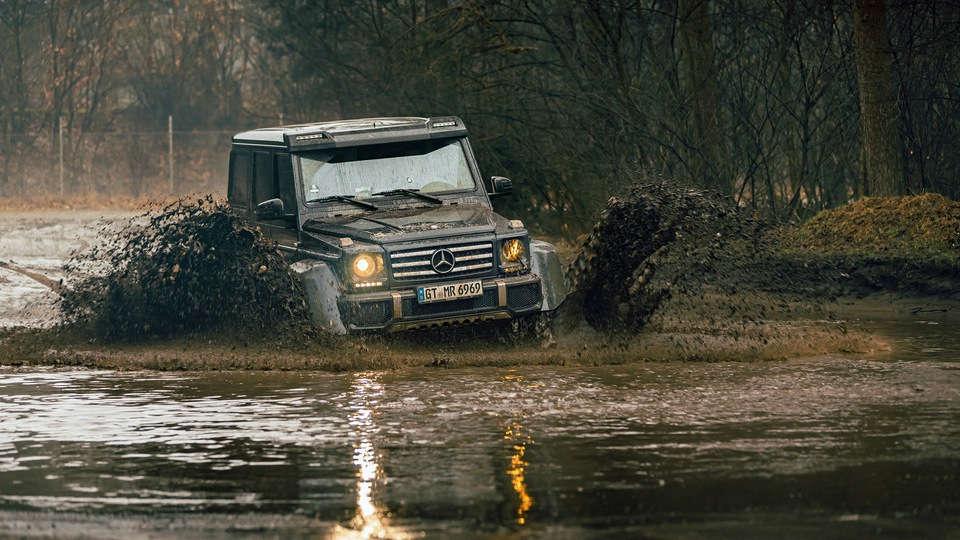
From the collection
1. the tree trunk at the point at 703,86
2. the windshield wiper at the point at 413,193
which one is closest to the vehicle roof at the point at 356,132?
the windshield wiper at the point at 413,193

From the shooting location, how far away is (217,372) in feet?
38.7

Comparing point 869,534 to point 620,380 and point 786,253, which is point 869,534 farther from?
point 786,253

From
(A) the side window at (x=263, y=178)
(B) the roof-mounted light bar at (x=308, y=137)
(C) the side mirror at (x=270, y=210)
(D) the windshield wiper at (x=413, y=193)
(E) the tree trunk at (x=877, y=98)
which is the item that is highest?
(E) the tree trunk at (x=877, y=98)

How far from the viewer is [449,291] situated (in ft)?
39.7

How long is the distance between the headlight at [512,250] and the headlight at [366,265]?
39.8 inches

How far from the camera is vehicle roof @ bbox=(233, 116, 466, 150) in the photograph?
43.2ft

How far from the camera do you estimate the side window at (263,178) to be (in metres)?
13.5

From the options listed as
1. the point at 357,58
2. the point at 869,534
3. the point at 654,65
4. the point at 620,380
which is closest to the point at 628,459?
the point at 869,534

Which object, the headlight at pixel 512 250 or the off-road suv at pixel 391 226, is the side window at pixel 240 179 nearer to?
the off-road suv at pixel 391 226

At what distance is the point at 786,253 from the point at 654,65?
5085 millimetres

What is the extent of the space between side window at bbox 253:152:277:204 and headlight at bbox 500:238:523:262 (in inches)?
86.0

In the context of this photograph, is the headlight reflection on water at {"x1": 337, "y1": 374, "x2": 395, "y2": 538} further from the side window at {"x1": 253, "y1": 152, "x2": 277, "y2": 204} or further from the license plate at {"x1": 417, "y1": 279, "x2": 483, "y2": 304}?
the side window at {"x1": 253, "y1": 152, "x2": 277, "y2": 204}

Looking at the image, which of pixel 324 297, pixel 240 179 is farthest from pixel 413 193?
pixel 240 179

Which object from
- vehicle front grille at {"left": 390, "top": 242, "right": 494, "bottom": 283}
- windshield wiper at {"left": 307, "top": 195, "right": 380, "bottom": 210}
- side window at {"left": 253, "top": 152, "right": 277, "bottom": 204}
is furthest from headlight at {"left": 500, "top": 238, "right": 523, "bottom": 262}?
side window at {"left": 253, "top": 152, "right": 277, "bottom": 204}
